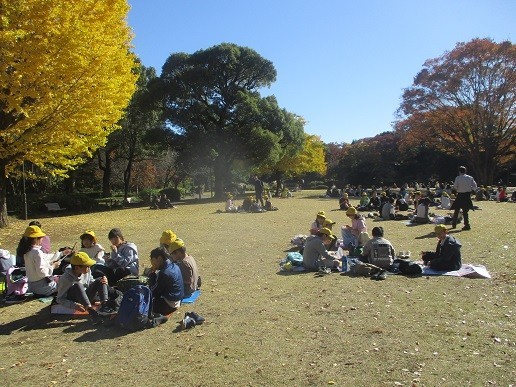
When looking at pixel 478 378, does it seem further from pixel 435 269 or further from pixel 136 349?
pixel 435 269

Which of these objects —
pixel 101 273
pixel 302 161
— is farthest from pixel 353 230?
pixel 302 161

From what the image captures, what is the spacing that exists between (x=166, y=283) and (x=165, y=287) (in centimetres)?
6

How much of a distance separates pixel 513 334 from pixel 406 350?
1.44m

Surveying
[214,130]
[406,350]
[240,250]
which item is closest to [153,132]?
[214,130]

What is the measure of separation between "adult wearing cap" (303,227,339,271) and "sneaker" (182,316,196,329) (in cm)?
378

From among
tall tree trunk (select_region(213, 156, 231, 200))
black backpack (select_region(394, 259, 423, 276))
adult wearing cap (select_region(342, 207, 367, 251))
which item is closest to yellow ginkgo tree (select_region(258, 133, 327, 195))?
tall tree trunk (select_region(213, 156, 231, 200))

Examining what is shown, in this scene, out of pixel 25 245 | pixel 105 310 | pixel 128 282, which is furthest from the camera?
pixel 25 245

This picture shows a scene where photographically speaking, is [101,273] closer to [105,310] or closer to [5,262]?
[105,310]

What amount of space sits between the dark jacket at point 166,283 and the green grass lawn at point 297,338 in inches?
12.9

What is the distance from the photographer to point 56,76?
14.6 metres

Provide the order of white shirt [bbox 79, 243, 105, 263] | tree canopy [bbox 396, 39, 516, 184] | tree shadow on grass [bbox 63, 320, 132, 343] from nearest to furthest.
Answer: tree shadow on grass [bbox 63, 320, 132, 343]
white shirt [bbox 79, 243, 105, 263]
tree canopy [bbox 396, 39, 516, 184]

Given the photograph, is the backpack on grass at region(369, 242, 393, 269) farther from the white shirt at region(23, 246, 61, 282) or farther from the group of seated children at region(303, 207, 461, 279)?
the white shirt at region(23, 246, 61, 282)

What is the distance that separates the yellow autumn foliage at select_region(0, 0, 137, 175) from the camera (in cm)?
1396

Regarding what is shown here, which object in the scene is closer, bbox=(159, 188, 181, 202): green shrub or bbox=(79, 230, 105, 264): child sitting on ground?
bbox=(79, 230, 105, 264): child sitting on ground
